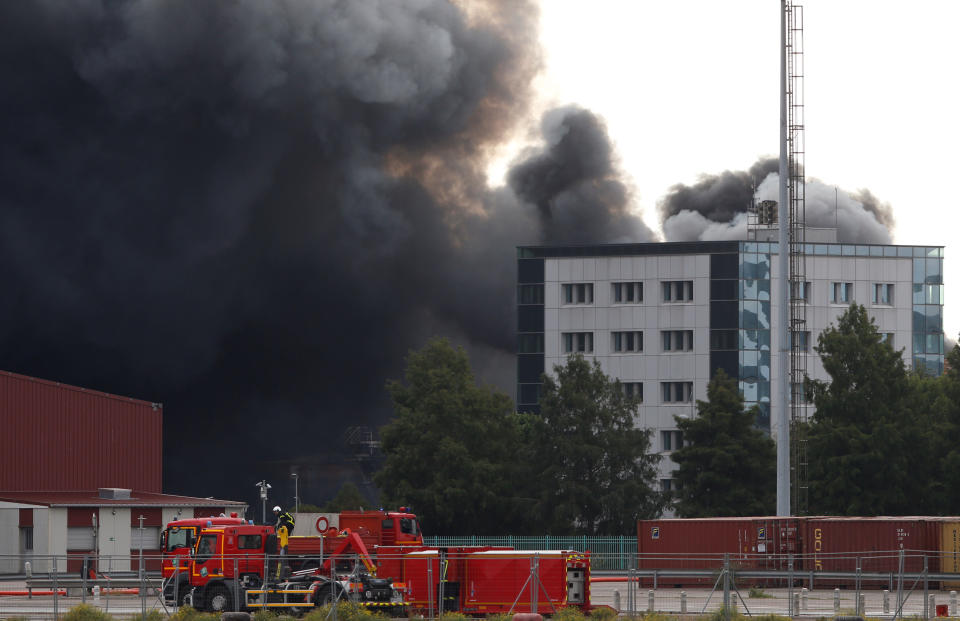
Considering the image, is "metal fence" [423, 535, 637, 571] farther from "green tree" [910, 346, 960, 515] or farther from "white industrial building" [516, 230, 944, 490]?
"white industrial building" [516, 230, 944, 490]

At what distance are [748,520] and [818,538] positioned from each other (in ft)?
10.6

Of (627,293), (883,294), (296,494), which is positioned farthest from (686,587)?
(883,294)

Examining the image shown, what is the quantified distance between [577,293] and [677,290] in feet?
30.2

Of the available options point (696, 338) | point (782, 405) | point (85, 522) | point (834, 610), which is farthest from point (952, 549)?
point (696, 338)

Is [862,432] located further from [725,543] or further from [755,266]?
[755,266]

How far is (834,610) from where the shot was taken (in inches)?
1560

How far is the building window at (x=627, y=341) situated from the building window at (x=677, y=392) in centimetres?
418

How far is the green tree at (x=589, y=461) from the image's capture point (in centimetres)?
8525

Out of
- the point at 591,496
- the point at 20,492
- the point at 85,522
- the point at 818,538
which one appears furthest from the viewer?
the point at 591,496

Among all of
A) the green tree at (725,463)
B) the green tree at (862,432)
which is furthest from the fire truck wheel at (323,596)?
the green tree at (725,463)

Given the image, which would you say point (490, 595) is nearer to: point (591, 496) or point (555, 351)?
point (591, 496)

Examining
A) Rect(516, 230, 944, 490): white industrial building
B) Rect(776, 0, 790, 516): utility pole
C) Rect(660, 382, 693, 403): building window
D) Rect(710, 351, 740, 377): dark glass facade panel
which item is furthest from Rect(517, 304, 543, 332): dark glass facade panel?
Rect(776, 0, 790, 516): utility pole

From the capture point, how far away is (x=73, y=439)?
83312 millimetres

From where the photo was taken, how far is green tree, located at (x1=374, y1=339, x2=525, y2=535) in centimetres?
8450
